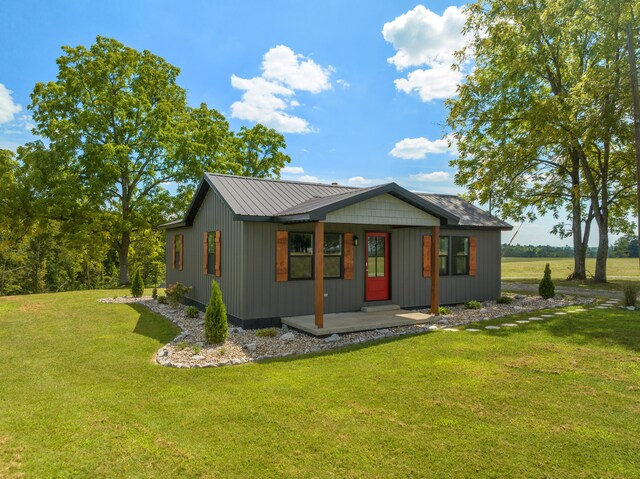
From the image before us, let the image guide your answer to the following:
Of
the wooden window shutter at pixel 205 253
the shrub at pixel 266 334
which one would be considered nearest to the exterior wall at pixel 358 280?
the shrub at pixel 266 334

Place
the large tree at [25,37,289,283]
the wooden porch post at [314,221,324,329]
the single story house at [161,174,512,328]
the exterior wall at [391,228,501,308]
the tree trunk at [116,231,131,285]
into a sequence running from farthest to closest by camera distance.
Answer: the tree trunk at [116,231,131,285], the large tree at [25,37,289,283], the exterior wall at [391,228,501,308], the single story house at [161,174,512,328], the wooden porch post at [314,221,324,329]

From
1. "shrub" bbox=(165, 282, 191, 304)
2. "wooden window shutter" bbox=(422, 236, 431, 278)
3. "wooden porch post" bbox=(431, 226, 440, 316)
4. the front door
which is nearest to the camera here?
"wooden porch post" bbox=(431, 226, 440, 316)

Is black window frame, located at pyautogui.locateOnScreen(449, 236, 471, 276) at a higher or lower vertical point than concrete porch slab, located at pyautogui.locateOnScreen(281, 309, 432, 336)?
higher

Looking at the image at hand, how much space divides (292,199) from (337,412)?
6.66m

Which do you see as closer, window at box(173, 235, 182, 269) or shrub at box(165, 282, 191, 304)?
shrub at box(165, 282, 191, 304)

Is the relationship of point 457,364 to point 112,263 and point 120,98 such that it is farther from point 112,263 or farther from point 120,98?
point 112,263

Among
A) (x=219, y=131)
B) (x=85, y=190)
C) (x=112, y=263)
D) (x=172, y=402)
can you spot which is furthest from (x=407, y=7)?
(x=112, y=263)

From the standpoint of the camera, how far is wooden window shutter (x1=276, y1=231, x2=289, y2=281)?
29.5ft

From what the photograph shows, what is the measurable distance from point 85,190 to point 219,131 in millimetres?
8567

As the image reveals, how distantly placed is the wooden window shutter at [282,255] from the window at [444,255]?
5.49 meters

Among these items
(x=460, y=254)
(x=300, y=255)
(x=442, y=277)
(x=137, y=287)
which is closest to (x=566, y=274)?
(x=460, y=254)

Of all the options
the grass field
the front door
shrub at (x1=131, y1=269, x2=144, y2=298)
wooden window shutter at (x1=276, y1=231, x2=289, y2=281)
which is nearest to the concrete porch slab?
the front door

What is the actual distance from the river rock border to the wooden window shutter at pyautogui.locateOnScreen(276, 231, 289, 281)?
48.2 inches

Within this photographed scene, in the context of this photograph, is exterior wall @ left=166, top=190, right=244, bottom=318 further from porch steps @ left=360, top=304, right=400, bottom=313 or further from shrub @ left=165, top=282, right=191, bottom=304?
porch steps @ left=360, top=304, right=400, bottom=313
